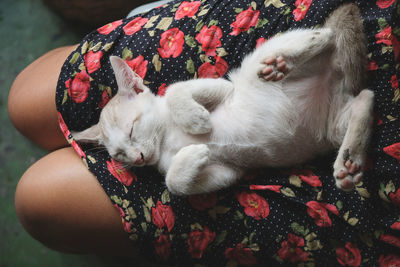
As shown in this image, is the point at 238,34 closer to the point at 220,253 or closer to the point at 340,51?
the point at 340,51

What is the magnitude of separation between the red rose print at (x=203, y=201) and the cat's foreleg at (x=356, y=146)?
0.41 m

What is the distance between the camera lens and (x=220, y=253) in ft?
3.52

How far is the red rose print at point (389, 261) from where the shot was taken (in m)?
0.95

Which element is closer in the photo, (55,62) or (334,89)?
(334,89)

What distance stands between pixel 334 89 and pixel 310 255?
572 mm

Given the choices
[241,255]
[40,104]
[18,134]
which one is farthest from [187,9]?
[18,134]

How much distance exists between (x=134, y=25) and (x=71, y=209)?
2.55 feet

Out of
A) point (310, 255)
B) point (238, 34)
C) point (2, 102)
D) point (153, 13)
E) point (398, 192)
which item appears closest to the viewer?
point (398, 192)

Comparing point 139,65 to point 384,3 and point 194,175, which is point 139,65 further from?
point 384,3

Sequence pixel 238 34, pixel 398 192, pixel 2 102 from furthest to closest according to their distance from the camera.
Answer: pixel 2 102 → pixel 238 34 → pixel 398 192

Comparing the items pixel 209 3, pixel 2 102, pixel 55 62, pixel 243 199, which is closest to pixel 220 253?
pixel 243 199

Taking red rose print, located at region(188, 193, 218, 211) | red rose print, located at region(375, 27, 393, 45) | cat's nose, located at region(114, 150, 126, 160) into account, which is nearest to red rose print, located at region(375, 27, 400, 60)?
red rose print, located at region(375, 27, 393, 45)

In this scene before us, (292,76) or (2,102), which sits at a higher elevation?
(292,76)

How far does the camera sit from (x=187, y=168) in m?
1.03
